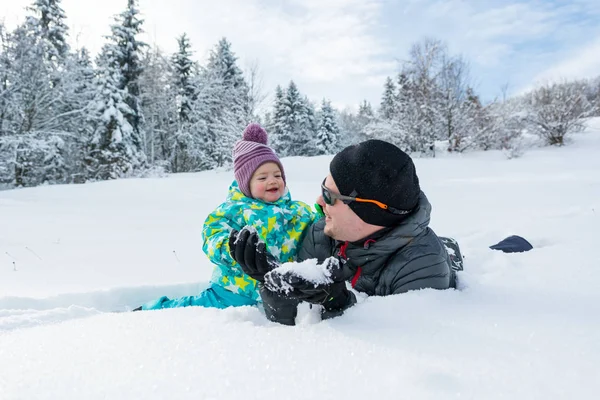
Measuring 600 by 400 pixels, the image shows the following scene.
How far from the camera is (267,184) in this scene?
231 cm

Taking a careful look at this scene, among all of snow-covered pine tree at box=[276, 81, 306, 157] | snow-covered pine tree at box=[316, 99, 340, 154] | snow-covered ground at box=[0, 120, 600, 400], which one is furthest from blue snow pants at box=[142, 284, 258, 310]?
snow-covered pine tree at box=[316, 99, 340, 154]

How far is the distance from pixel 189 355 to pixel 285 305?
1.17ft

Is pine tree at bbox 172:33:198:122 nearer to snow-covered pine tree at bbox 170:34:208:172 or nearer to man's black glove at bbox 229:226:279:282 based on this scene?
snow-covered pine tree at bbox 170:34:208:172

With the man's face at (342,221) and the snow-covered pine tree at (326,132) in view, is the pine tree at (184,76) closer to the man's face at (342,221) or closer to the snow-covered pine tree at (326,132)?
the snow-covered pine tree at (326,132)

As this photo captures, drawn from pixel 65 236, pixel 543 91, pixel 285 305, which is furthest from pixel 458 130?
pixel 285 305

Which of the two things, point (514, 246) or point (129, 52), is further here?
point (129, 52)

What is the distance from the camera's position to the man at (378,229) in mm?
1421

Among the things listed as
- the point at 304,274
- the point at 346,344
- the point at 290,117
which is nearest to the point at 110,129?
the point at 290,117

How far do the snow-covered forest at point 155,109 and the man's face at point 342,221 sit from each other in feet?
42.8

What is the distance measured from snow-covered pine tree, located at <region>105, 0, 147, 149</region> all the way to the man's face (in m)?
20.5

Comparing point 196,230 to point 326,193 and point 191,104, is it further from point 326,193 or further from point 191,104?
point 191,104

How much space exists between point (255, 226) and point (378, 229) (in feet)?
2.63

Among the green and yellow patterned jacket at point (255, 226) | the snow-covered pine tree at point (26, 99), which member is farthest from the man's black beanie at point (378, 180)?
the snow-covered pine tree at point (26, 99)

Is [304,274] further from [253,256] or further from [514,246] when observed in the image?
[514,246]
